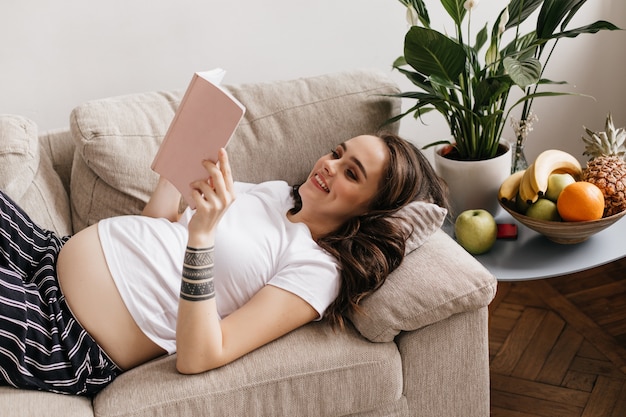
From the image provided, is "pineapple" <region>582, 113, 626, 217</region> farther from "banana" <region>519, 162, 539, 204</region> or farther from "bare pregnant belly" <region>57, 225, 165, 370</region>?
"bare pregnant belly" <region>57, 225, 165, 370</region>

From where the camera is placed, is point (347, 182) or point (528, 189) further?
point (528, 189)

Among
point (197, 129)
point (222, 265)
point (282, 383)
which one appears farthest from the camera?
point (222, 265)

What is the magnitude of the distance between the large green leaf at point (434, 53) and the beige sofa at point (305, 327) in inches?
9.5

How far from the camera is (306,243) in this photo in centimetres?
165

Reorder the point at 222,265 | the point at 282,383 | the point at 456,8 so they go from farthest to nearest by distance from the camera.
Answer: the point at 456,8, the point at 222,265, the point at 282,383

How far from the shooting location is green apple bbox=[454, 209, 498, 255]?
1.82 m

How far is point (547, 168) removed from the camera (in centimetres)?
185

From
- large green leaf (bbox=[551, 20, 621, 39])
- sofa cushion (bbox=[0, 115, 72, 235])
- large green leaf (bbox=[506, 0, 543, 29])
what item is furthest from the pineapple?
sofa cushion (bbox=[0, 115, 72, 235])

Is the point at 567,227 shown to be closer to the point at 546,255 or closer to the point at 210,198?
the point at 546,255

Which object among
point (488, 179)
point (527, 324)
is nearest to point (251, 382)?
point (488, 179)

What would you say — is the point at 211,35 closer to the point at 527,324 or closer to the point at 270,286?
the point at 270,286

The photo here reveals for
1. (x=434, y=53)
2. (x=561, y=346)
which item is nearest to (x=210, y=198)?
(x=434, y=53)

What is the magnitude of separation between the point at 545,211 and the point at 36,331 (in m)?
1.24

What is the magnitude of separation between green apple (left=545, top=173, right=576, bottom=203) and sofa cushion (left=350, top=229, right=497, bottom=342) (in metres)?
0.37
